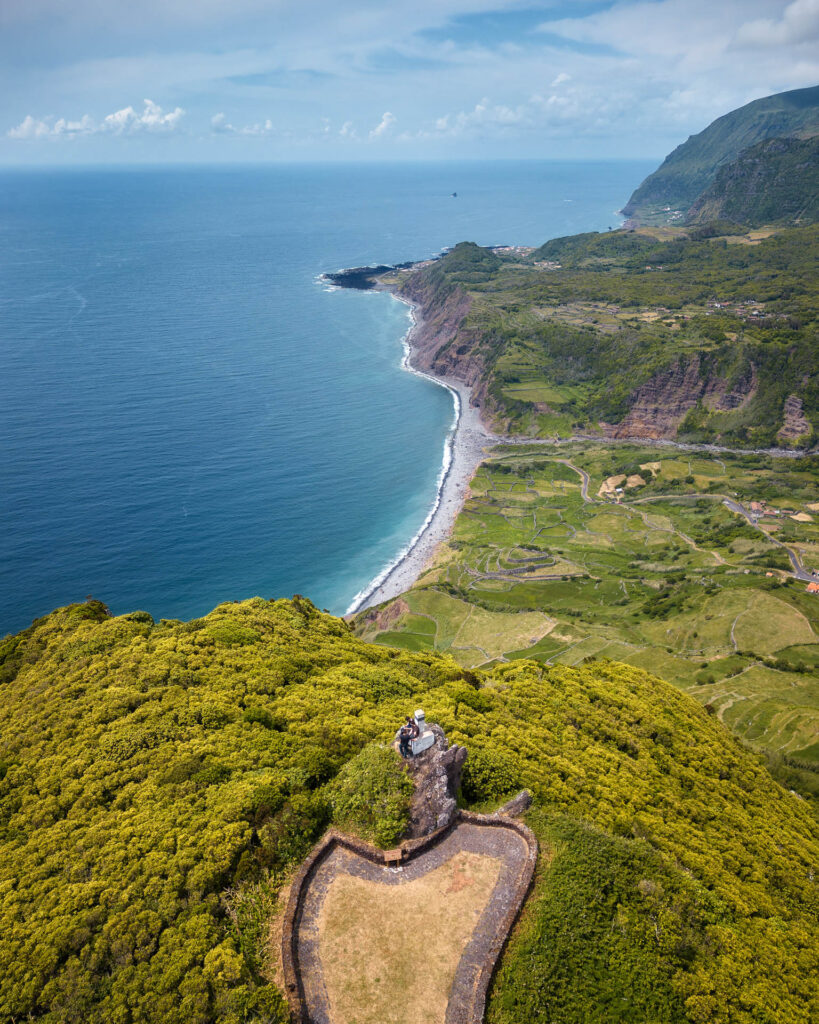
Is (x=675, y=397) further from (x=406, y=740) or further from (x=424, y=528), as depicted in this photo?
(x=406, y=740)

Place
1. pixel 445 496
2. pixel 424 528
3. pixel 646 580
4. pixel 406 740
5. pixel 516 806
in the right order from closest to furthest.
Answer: pixel 406 740 → pixel 516 806 → pixel 646 580 → pixel 424 528 → pixel 445 496

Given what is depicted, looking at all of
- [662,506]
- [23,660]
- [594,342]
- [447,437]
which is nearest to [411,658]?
[23,660]

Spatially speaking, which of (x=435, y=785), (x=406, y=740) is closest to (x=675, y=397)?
(x=406, y=740)

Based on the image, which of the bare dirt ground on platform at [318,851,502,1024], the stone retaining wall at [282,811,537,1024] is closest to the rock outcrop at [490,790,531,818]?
the stone retaining wall at [282,811,537,1024]

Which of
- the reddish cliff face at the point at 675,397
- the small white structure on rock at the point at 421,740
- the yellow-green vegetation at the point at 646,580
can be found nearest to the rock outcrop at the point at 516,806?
the small white structure on rock at the point at 421,740

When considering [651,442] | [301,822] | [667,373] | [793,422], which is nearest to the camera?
[301,822]

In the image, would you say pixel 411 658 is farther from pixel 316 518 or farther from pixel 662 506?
pixel 662 506

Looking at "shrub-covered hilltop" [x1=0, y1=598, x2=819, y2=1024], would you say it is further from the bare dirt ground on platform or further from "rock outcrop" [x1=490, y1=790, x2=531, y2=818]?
the bare dirt ground on platform
